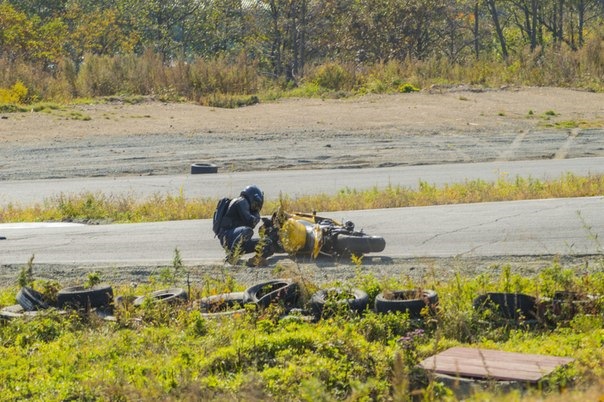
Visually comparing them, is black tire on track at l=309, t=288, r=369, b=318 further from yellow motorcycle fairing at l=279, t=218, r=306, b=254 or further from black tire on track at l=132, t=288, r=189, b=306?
yellow motorcycle fairing at l=279, t=218, r=306, b=254

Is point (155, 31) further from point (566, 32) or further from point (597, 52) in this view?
point (597, 52)

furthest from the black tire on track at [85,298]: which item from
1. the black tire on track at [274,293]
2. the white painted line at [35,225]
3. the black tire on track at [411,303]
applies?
the white painted line at [35,225]

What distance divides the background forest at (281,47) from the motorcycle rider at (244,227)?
19490 millimetres

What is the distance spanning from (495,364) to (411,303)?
1659 mm

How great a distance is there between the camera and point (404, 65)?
35.7m

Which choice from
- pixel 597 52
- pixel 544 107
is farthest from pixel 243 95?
pixel 597 52

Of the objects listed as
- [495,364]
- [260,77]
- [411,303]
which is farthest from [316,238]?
[260,77]

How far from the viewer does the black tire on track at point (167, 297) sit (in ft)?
32.0

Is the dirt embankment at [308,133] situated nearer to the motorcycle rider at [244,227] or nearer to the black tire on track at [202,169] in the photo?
the black tire on track at [202,169]

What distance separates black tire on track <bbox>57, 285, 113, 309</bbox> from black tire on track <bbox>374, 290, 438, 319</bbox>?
2.76m

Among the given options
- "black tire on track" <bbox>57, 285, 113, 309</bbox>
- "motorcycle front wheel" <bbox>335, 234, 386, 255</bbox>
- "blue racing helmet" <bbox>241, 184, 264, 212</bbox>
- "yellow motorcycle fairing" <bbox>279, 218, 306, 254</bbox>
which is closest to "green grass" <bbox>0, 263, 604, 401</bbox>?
"black tire on track" <bbox>57, 285, 113, 309</bbox>

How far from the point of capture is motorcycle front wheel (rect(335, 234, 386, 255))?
11.8 meters

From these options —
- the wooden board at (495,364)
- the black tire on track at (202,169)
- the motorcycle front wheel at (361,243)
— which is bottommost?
the wooden board at (495,364)

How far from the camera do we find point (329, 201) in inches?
678
